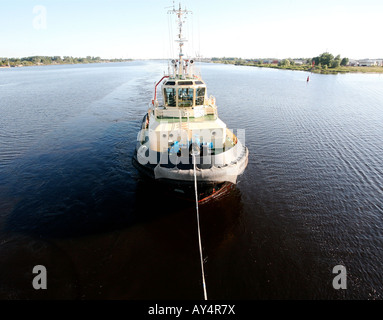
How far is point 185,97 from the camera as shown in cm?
1426

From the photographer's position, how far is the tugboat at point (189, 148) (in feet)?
34.3

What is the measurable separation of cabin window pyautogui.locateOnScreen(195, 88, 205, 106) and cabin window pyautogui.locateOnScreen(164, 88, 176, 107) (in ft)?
5.20

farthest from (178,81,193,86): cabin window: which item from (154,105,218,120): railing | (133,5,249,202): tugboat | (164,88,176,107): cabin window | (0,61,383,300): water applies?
(0,61,383,300): water

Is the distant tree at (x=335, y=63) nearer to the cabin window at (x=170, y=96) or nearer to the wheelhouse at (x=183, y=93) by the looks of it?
the wheelhouse at (x=183, y=93)

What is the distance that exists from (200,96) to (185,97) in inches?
42.8

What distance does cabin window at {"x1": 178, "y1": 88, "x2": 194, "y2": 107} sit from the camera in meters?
14.0

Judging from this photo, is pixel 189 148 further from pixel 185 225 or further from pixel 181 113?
pixel 181 113

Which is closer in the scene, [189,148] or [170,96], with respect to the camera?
[189,148]

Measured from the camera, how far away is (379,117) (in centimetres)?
2964

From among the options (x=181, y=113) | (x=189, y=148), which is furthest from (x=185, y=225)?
(x=181, y=113)

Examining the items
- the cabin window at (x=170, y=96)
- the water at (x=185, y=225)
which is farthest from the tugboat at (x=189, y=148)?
the water at (x=185, y=225)

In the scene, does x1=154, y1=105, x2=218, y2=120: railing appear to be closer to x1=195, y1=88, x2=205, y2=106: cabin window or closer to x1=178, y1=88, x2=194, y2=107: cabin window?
x1=178, y1=88, x2=194, y2=107: cabin window
